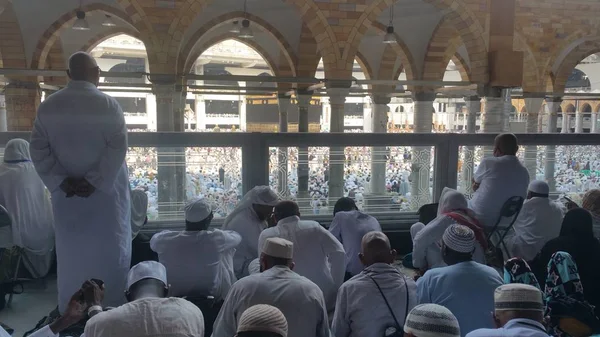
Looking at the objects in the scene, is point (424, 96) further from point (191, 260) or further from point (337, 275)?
point (191, 260)

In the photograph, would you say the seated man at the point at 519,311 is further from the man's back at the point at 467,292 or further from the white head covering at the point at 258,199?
the white head covering at the point at 258,199

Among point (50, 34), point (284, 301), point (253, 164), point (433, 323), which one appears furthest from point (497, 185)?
point (50, 34)

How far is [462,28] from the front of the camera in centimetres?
828

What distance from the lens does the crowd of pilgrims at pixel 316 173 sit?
157 inches

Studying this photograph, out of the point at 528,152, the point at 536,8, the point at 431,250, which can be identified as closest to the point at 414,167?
the point at 528,152

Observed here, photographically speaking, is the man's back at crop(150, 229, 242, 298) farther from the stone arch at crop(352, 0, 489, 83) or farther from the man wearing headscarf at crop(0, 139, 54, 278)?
the stone arch at crop(352, 0, 489, 83)

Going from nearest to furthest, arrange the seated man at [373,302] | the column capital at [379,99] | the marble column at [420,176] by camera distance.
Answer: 1. the seated man at [373,302]
2. the marble column at [420,176]
3. the column capital at [379,99]

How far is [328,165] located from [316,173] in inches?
5.3

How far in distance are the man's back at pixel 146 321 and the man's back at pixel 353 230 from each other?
1.78 metres

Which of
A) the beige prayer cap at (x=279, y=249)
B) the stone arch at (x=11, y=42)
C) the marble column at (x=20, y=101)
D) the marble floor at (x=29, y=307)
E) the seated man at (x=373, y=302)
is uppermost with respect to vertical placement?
the stone arch at (x=11, y=42)

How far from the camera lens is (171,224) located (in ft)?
12.7

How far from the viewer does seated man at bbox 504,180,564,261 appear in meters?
3.38

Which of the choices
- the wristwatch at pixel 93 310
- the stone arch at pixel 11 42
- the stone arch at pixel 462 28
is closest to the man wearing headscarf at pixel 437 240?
the wristwatch at pixel 93 310

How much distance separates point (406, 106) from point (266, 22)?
15546 mm
